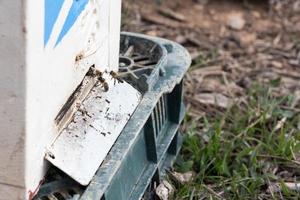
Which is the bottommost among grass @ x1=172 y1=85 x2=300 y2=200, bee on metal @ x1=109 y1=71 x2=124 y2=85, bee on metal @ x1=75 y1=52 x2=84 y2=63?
grass @ x1=172 y1=85 x2=300 y2=200

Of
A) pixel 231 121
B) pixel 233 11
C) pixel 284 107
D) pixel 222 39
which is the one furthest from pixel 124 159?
pixel 233 11

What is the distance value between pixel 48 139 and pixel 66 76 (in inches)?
5.2

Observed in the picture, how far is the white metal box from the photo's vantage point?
151 cm

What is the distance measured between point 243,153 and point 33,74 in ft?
3.12

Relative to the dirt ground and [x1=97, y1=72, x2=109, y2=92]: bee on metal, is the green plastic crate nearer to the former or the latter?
[x1=97, y1=72, x2=109, y2=92]: bee on metal

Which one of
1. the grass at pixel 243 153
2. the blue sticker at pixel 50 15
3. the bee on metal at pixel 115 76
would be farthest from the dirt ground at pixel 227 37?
the blue sticker at pixel 50 15

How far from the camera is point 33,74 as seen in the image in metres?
1.55

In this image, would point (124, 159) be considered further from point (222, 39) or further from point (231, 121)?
point (222, 39)

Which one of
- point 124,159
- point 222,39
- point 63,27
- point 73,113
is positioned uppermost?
point 63,27

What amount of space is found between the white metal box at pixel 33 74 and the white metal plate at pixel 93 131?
0.14 feet

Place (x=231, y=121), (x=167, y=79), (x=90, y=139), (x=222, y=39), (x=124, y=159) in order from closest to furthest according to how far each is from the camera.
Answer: (x=90, y=139) → (x=124, y=159) → (x=167, y=79) → (x=231, y=121) → (x=222, y=39)

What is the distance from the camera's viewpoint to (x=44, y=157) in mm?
1689

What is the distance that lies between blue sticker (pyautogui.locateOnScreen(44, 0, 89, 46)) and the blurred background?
614mm

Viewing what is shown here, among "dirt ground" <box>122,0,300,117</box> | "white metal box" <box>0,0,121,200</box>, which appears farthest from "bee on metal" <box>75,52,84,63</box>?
"dirt ground" <box>122,0,300,117</box>
